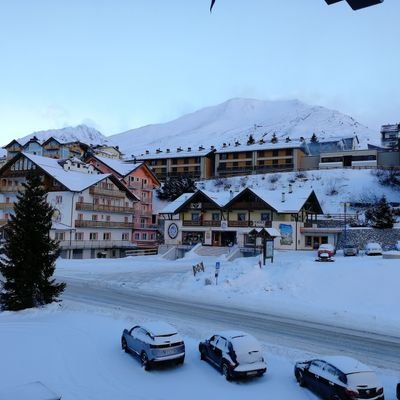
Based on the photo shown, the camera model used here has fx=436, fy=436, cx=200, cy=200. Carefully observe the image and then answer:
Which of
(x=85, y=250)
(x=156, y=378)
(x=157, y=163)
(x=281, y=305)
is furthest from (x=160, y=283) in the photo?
(x=157, y=163)

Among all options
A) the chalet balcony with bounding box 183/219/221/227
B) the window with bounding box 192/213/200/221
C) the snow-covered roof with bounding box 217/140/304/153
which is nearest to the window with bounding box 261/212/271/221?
the chalet balcony with bounding box 183/219/221/227

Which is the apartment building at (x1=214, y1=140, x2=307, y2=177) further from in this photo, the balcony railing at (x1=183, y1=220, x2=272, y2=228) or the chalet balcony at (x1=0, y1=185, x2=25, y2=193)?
the chalet balcony at (x1=0, y1=185, x2=25, y2=193)

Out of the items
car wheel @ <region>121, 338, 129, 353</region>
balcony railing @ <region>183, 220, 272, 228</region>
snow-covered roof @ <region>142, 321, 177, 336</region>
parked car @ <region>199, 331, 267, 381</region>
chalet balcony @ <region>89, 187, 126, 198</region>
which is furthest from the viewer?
chalet balcony @ <region>89, 187, 126, 198</region>

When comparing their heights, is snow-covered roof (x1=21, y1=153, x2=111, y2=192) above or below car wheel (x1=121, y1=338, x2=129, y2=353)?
above

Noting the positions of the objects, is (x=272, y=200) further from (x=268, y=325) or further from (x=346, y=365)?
(x=346, y=365)

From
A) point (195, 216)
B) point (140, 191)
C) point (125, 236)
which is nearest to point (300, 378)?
point (195, 216)

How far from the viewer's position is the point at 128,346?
53.4 feet

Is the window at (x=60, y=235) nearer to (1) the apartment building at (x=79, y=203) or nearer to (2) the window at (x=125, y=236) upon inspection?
(1) the apartment building at (x=79, y=203)

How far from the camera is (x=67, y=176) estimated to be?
60.2 meters

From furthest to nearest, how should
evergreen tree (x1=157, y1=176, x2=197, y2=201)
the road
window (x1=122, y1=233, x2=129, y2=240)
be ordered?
evergreen tree (x1=157, y1=176, x2=197, y2=201), window (x1=122, y1=233, x2=129, y2=240), the road

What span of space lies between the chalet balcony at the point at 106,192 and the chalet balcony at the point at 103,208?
5.44 ft

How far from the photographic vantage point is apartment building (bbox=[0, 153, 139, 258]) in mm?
57031

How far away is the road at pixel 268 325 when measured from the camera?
1748 cm

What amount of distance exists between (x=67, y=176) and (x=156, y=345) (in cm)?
4938
